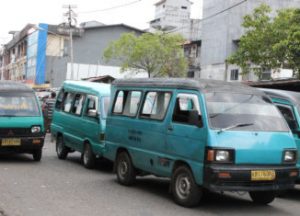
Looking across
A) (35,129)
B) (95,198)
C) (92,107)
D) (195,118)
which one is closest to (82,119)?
(92,107)

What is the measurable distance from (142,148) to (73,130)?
14.8 feet

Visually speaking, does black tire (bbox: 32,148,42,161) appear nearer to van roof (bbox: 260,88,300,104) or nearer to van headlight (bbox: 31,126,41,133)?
van headlight (bbox: 31,126,41,133)

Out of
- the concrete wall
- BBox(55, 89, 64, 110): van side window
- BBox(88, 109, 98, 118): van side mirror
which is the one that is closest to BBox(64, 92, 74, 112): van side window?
BBox(55, 89, 64, 110): van side window

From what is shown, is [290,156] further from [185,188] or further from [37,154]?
[37,154]

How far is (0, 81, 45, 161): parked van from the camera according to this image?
1313 centimetres

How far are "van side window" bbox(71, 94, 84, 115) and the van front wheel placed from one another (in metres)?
1.07

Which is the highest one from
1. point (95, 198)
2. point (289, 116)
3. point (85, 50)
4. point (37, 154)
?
point (85, 50)

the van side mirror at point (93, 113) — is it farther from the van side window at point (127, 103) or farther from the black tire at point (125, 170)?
the black tire at point (125, 170)

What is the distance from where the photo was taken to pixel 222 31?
4912 centimetres

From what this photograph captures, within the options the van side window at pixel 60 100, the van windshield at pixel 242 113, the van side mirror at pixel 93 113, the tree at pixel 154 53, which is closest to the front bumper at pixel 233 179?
the van windshield at pixel 242 113

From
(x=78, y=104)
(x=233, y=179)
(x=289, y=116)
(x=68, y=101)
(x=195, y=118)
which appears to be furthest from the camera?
(x=68, y=101)

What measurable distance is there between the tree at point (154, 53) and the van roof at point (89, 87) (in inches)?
1105

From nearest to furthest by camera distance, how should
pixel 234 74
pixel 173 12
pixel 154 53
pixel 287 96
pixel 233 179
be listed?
pixel 233 179, pixel 287 96, pixel 154 53, pixel 234 74, pixel 173 12

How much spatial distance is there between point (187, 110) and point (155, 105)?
3.36 ft
